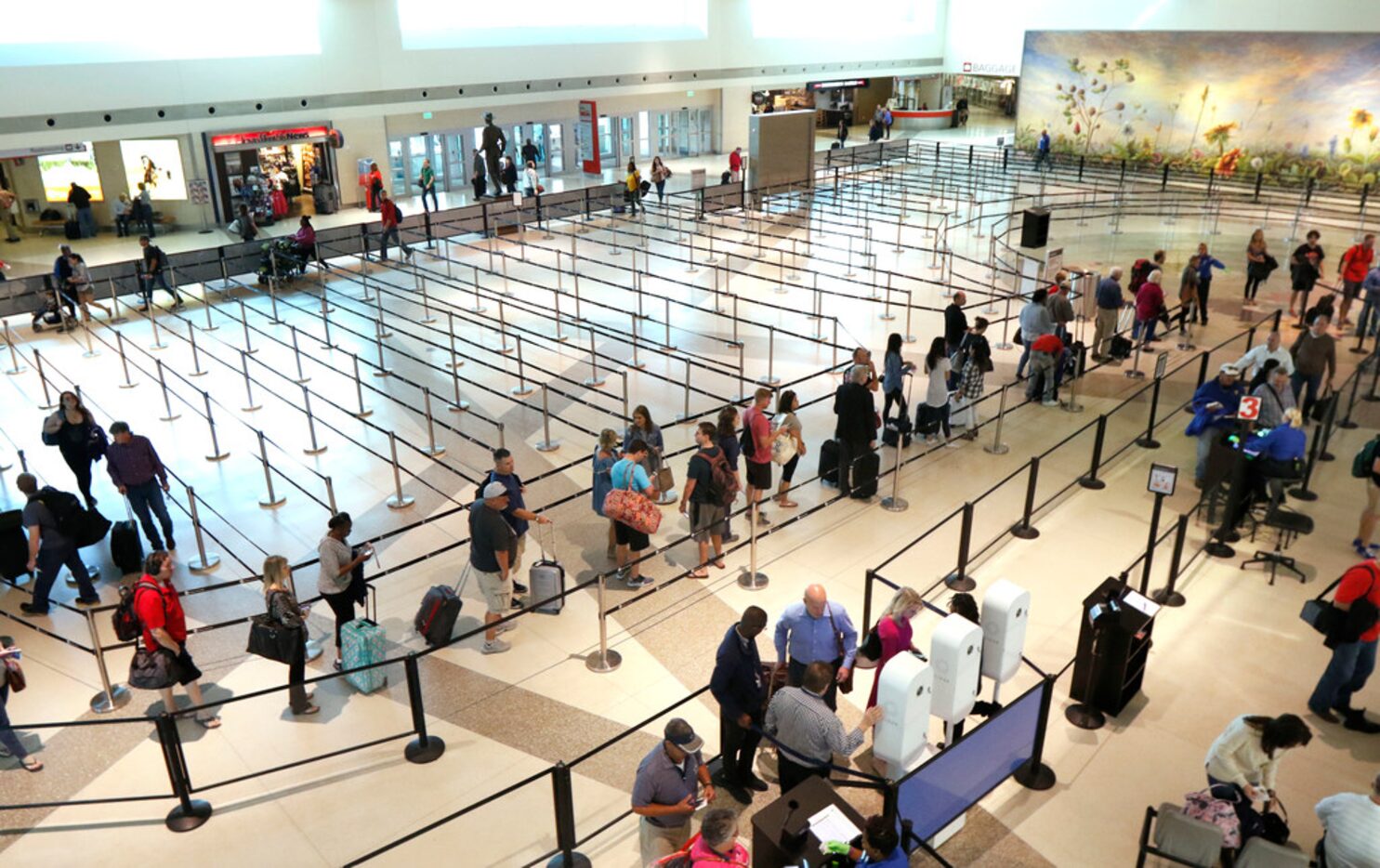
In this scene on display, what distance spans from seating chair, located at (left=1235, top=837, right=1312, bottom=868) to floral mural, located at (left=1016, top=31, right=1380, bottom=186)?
34.0m

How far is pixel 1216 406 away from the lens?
10.3 metres

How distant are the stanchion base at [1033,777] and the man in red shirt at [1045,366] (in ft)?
24.0

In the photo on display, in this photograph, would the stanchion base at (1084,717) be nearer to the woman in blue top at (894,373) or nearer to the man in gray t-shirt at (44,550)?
the woman in blue top at (894,373)

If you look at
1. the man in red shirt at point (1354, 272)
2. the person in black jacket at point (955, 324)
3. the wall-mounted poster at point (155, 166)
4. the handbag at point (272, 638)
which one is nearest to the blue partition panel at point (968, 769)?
the handbag at point (272, 638)

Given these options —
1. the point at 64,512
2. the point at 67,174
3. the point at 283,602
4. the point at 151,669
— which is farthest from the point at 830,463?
the point at 67,174

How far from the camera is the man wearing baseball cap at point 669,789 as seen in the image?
5.48m

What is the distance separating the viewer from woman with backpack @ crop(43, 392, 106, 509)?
10.2m

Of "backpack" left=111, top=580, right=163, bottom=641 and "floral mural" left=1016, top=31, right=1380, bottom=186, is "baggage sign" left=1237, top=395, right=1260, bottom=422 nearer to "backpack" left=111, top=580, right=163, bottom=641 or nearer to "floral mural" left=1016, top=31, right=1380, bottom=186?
"backpack" left=111, top=580, right=163, bottom=641

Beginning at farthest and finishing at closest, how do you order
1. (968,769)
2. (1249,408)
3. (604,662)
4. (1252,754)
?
(1249,408)
(604,662)
(968,769)
(1252,754)

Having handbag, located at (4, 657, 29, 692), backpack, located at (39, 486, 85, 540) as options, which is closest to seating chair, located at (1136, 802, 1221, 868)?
handbag, located at (4, 657, 29, 692)

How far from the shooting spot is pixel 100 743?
7.45 metres

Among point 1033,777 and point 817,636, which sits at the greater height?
point 817,636

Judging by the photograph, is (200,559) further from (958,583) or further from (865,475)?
(958,583)

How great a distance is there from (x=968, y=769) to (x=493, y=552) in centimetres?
415
